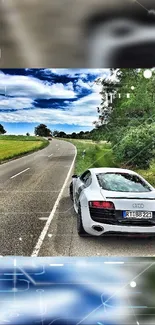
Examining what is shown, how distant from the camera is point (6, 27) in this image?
8.88 ft

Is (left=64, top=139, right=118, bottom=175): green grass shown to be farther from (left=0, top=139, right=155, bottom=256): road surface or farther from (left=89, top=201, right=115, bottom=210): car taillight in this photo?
(left=89, top=201, right=115, bottom=210): car taillight

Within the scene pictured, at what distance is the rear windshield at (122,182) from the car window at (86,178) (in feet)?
0.19

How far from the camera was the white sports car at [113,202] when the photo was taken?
2688 millimetres

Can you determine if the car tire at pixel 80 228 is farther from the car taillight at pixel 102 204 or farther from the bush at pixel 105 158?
the bush at pixel 105 158

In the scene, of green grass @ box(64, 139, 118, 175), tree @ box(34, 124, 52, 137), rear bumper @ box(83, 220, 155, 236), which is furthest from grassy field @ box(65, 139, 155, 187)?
rear bumper @ box(83, 220, 155, 236)

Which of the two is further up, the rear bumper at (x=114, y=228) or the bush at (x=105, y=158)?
the bush at (x=105, y=158)

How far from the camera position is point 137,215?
2682 millimetres

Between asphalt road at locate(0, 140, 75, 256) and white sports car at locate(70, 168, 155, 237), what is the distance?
0.16 metres

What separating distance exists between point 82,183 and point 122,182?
258mm

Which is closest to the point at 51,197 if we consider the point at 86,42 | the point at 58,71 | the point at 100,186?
the point at 100,186

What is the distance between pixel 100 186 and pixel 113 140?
1.02 feet

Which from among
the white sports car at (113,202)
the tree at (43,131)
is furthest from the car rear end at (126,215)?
the tree at (43,131)

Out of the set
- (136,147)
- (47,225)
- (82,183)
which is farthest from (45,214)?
(136,147)

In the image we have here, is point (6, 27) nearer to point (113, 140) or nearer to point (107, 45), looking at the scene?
point (107, 45)
